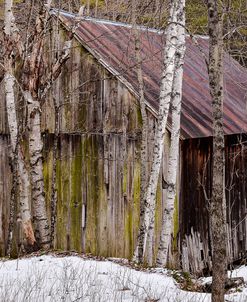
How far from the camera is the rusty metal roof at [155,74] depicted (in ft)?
42.4

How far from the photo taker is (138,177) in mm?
12961

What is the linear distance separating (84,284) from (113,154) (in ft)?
19.7

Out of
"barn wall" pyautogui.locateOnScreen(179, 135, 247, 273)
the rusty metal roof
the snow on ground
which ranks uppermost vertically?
the rusty metal roof

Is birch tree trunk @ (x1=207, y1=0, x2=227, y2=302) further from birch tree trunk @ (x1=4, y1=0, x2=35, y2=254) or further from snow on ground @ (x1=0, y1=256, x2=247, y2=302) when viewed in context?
birch tree trunk @ (x1=4, y1=0, x2=35, y2=254)

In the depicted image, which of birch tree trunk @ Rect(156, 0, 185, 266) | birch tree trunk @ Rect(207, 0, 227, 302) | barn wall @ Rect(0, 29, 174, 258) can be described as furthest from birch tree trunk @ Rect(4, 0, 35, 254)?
birch tree trunk @ Rect(207, 0, 227, 302)

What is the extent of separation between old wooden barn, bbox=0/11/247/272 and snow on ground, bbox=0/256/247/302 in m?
4.16

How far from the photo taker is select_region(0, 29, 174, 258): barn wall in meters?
13.0

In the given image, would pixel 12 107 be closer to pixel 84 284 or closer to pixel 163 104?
pixel 163 104

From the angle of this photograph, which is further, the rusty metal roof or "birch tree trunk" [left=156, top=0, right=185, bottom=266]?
the rusty metal roof

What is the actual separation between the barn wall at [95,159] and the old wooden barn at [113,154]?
0.07 ft

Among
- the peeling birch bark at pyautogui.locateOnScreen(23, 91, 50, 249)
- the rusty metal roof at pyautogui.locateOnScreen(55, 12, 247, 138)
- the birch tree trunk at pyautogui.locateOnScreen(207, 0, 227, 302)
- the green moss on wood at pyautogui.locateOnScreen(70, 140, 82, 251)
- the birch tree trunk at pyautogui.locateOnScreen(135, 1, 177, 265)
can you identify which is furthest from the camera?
the green moss on wood at pyautogui.locateOnScreen(70, 140, 82, 251)

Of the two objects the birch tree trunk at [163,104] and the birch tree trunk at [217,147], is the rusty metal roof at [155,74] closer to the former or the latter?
the birch tree trunk at [163,104]

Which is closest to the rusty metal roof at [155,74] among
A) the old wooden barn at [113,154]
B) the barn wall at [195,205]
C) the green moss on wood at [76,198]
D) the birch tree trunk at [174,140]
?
the old wooden barn at [113,154]

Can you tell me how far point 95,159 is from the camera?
1348 cm
